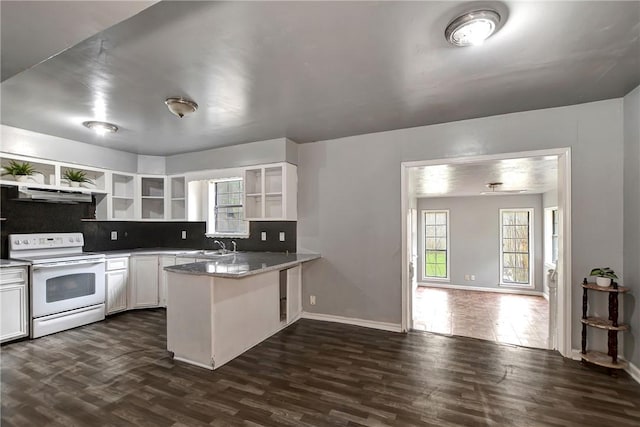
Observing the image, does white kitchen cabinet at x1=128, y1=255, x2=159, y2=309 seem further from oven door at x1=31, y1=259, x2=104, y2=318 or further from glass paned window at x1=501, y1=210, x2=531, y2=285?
glass paned window at x1=501, y1=210, x2=531, y2=285

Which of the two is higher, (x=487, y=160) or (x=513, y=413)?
(x=487, y=160)

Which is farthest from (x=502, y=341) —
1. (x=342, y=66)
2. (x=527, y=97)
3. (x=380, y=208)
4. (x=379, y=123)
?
(x=342, y=66)

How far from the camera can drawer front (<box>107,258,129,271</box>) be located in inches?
162

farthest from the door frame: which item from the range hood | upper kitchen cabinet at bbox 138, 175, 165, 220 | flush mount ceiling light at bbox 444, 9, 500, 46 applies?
the range hood

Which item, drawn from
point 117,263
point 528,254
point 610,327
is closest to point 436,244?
point 528,254

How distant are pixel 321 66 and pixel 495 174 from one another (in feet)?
11.3

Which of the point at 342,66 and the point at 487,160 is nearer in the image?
the point at 342,66

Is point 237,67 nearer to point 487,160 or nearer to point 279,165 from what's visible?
point 279,165

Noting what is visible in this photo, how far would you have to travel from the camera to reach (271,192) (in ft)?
13.6

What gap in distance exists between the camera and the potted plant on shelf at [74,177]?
4.00 m

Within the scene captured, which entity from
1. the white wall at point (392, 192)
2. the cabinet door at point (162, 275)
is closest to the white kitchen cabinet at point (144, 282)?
the cabinet door at point (162, 275)

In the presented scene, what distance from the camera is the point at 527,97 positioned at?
2.68 metres

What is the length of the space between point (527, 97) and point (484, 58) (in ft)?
3.33

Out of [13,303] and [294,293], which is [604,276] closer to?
[294,293]
